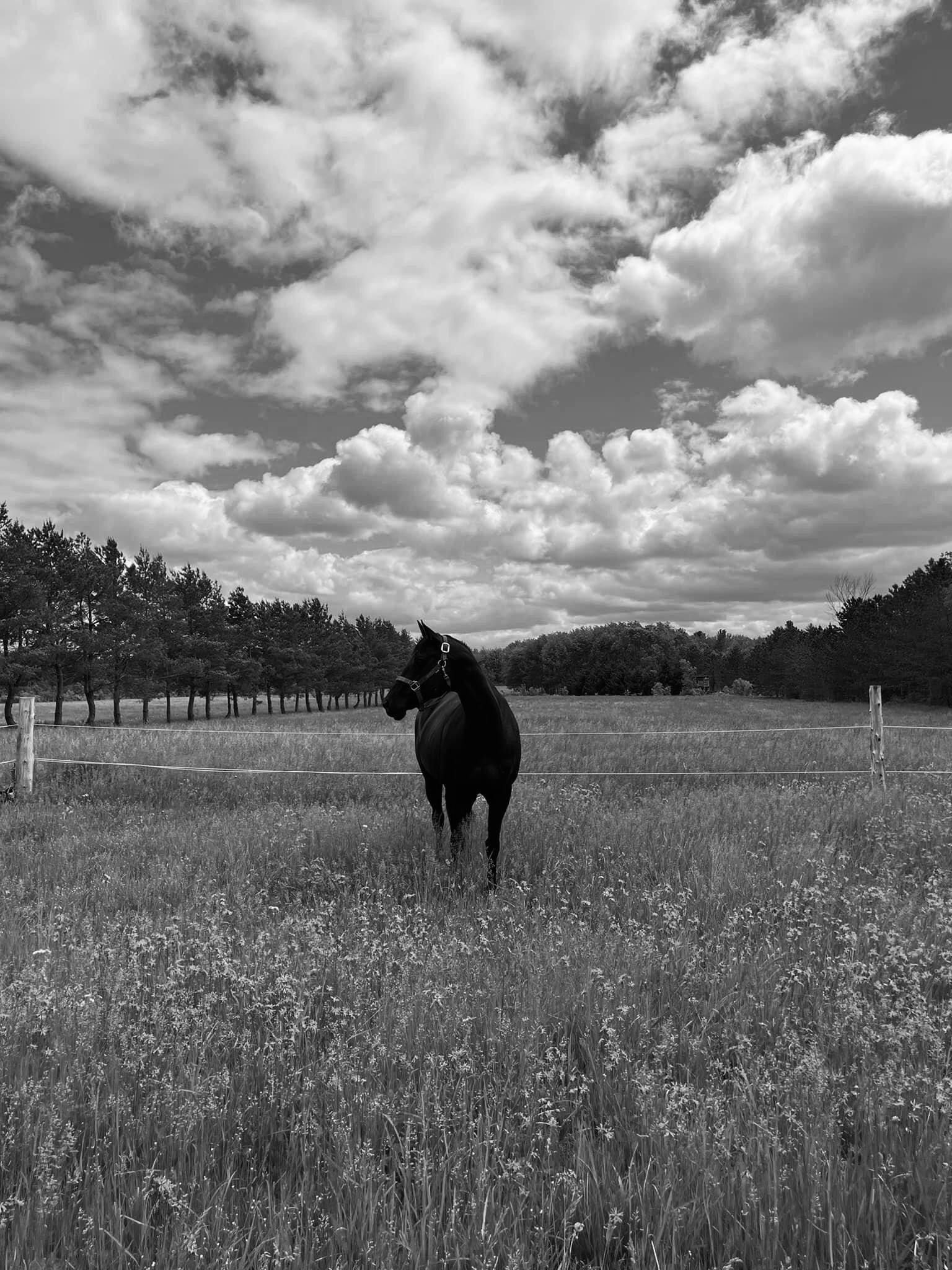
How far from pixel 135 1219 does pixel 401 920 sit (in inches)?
113

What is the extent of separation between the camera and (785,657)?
4161 inches

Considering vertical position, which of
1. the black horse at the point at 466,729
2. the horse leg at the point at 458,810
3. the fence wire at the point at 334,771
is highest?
the black horse at the point at 466,729

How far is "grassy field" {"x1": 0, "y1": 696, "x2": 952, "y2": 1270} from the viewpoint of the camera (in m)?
2.20

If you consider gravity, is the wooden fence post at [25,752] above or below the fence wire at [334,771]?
above

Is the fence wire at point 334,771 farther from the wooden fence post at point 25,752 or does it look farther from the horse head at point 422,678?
the horse head at point 422,678

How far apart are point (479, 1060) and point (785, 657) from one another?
113m

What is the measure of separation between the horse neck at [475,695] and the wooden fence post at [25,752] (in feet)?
29.1

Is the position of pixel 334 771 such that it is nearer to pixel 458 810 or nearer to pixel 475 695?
pixel 458 810

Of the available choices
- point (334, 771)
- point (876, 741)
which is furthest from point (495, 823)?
point (876, 741)

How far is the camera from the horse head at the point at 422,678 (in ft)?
25.0

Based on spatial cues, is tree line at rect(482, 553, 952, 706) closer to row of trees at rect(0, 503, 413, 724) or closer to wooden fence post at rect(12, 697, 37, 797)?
row of trees at rect(0, 503, 413, 724)

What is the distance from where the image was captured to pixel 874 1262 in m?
2.12

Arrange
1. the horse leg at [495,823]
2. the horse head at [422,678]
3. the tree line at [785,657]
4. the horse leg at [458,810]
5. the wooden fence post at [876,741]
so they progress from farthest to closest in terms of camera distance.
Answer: the tree line at [785,657], the wooden fence post at [876,741], the horse leg at [458,810], the horse head at [422,678], the horse leg at [495,823]

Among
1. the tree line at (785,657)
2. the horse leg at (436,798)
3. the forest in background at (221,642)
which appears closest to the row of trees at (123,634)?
the forest in background at (221,642)
